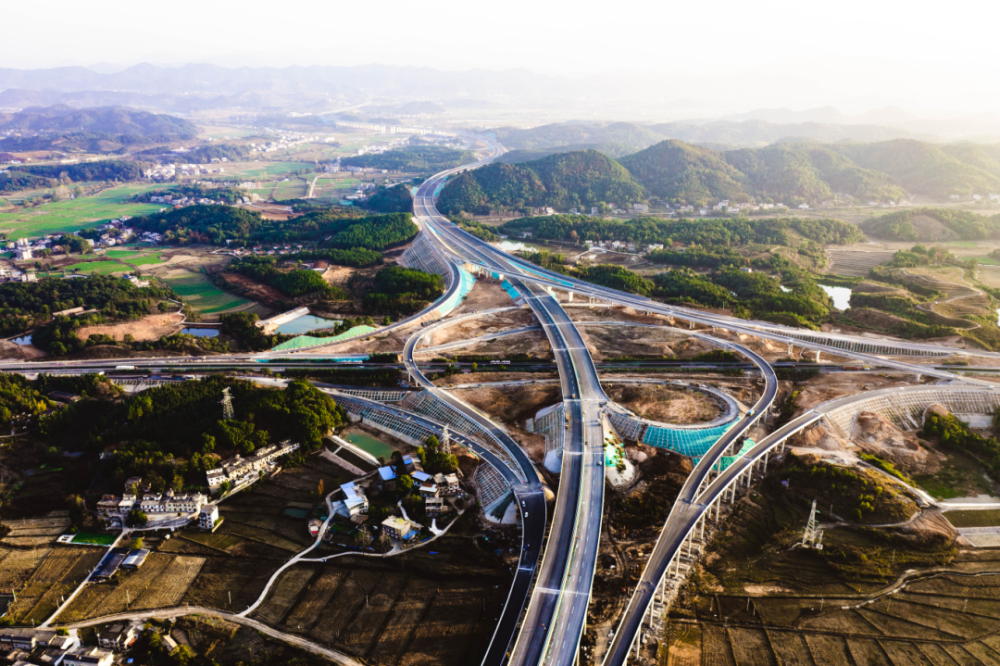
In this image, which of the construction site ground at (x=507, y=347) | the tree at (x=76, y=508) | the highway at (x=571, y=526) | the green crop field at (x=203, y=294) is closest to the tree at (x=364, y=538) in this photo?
the highway at (x=571, y=526)

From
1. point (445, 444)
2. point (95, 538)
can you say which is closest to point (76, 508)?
point (95, 538)

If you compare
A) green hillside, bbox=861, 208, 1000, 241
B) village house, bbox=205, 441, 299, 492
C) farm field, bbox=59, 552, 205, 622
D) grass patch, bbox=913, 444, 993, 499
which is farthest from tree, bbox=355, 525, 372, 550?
green hillside, bbox=861, 208, 1000, 241

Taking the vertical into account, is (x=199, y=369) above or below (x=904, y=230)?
below

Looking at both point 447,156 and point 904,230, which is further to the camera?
point 447,156

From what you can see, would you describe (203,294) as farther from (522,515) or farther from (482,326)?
(522,515)

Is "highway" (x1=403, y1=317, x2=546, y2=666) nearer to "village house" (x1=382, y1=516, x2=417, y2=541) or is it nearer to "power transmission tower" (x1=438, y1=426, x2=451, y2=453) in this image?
"power transmission tower" (x1=438, y1=426, x2=451, y2=453)

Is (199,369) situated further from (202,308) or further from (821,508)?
(821,508)

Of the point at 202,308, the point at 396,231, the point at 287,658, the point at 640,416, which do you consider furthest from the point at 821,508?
the point at 396,231
